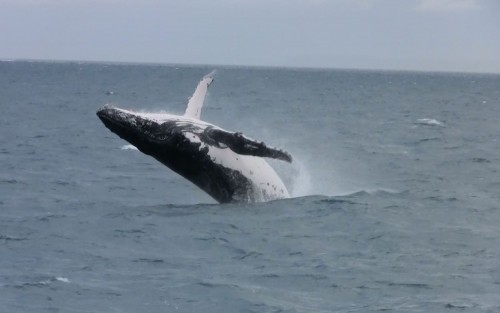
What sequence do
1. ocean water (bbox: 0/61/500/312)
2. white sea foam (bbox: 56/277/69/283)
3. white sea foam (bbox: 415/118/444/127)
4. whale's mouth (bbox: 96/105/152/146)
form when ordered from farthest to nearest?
white sea foam (bbox: 415/118/444/127), whale's mouth (bbox: 96/105/152/146), white sea foam (bbox: 56/277/69/283), ocean water (bbox: 0/61/500/312)

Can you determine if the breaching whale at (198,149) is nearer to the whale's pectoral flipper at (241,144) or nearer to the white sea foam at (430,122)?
the whale's pectoral flipper at (241,144)

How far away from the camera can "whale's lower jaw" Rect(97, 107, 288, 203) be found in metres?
20.1

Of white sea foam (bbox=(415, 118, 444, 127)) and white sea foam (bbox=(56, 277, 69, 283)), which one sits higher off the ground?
white sea foam (bbox=(415, 118, 444, 127))

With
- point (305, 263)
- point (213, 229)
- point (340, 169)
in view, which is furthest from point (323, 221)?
point (340, 169)

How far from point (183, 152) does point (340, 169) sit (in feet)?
36.5

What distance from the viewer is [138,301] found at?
543 inches

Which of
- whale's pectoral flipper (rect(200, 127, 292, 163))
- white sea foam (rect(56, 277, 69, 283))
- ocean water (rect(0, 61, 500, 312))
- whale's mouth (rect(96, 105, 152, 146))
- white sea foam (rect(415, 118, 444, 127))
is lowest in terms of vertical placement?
white sea foam (rect(56, 277, 69, 283))

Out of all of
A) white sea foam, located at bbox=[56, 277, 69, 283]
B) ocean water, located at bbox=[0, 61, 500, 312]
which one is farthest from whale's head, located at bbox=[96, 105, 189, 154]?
white sea foam, located at bbox=[56, 277, 69, 283]

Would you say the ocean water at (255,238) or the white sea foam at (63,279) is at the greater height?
the ocean water at (255,238)

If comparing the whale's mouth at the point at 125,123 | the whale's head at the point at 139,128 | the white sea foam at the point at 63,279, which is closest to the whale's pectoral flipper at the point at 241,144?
the whale's head at the point at 139,128

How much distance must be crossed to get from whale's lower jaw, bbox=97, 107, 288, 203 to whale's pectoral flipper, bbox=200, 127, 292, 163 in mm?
40

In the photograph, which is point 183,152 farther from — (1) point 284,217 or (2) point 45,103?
(2) point 45,103

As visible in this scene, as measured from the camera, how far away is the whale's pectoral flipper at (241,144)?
18.7 metres

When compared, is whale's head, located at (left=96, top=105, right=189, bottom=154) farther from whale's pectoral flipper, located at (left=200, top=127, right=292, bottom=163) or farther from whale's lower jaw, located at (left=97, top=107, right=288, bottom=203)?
whale's pectoral flipper, located at (left=200, top=127, right=292, bottom=163)
